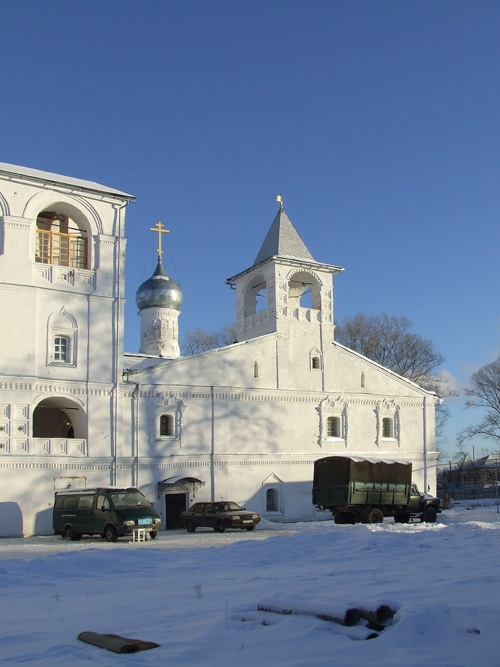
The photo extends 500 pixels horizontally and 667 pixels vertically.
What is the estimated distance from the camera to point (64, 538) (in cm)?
2444

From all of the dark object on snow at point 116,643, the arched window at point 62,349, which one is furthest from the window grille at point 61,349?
the dark object on snow at point 116,643


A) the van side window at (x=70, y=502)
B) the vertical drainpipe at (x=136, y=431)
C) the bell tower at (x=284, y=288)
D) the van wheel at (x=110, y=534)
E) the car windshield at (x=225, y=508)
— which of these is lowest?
the van wheel at (x=110, y=534)

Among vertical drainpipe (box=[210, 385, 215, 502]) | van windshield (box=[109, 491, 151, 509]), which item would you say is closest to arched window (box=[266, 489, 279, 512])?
vertical drainpipe (box=[210, 385, 215, 502])

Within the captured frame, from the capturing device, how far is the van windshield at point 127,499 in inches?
907

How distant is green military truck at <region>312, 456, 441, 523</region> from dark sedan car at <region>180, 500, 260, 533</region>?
2.74 meters

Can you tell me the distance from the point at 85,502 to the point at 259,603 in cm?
1643

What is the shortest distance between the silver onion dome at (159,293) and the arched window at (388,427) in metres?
12.4

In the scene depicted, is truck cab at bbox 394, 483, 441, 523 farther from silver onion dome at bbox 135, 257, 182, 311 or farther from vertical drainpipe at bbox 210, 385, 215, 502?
silver onion dome at bbox 135, 257, 182, 311

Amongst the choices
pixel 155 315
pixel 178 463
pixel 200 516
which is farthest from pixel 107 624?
pixel 155 315

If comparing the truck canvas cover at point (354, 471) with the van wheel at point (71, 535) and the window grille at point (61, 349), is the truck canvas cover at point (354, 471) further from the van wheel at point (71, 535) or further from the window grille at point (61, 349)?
the window grille at point (61, 349)

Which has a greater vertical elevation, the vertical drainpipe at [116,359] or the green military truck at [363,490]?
the vertical drainpipe at [116,359]

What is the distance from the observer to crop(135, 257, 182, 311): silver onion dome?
40.9 meters

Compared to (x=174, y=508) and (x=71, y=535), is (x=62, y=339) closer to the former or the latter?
(x=71, y=535)

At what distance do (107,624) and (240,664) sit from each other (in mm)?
2385
